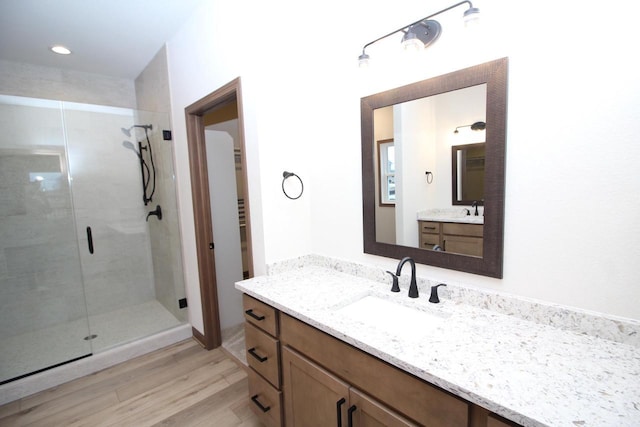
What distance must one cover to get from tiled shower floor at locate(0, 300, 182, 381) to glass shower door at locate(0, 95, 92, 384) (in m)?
0.01

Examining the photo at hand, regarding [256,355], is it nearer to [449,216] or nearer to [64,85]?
[449,216]

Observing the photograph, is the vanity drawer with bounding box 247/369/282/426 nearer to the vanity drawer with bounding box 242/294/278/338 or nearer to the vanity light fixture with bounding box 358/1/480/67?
the vanity drawer with bounding box 242/294/278/338

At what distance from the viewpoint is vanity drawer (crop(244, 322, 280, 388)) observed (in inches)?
57.8

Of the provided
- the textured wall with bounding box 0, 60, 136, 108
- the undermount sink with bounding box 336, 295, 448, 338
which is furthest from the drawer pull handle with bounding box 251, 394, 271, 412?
the textured wall with bounding box 0, 60, 136, 108

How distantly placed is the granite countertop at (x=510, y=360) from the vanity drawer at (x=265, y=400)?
528 mm

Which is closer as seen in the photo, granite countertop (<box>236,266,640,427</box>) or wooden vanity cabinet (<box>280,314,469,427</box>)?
granite countertop (<box>236,266,640,427</box>)

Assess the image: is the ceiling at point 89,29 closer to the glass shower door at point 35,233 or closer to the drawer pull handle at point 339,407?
the glass shower door at point 35,233

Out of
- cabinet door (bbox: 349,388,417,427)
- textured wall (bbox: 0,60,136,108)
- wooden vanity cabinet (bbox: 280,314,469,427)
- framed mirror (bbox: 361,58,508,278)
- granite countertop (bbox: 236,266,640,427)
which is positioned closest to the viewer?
granite countertop (bbox: 236,266,640,427)

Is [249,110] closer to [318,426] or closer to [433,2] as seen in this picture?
[433,2]

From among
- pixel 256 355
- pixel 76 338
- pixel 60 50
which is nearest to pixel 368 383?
pixel 256 355

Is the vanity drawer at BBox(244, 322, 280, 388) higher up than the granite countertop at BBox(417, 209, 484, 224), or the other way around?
the granite countertop at BBox(417, 209, 484, 224)

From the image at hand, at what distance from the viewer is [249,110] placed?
1789 mm

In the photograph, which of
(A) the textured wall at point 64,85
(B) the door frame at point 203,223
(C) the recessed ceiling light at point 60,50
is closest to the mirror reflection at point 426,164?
(B) the door frame at point 203,223

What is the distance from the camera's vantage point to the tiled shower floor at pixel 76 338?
90.9 inches
